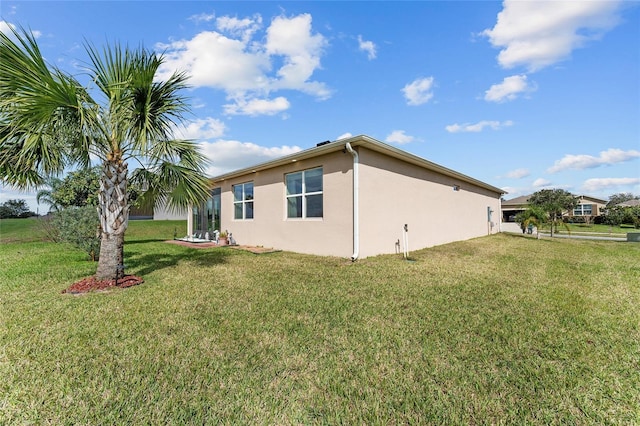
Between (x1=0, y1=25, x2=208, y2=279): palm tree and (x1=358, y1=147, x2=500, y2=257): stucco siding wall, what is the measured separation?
4809mm

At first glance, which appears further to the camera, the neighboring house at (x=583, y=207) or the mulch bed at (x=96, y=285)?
the neighboring house at (x=583, y=207)

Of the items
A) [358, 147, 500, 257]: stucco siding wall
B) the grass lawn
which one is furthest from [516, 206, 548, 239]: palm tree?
the grass lawn

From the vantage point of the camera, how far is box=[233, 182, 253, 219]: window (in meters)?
12.2

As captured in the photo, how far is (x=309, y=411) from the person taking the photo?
2.03 meters

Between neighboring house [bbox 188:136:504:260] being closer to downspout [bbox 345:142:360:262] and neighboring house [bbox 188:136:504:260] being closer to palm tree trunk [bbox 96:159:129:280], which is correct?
downspout [bbox 345:142:360:262]

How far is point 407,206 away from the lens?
1007 centimetres

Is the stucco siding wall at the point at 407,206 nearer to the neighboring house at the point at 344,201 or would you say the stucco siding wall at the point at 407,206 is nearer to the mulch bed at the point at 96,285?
the neighboring house at the point at 344,201

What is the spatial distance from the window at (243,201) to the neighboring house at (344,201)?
1.8 inches

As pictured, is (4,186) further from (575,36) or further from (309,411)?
(575,36)

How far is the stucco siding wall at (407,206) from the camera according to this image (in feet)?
27.3

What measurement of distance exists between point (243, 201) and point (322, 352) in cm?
1052

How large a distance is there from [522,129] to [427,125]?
3852mm

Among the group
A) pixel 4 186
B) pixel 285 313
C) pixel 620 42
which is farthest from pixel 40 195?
pixel 620 42

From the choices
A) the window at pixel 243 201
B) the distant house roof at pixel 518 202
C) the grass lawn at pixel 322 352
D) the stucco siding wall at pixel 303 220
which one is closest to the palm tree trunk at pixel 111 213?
the grass lawn at pixel 322 352
